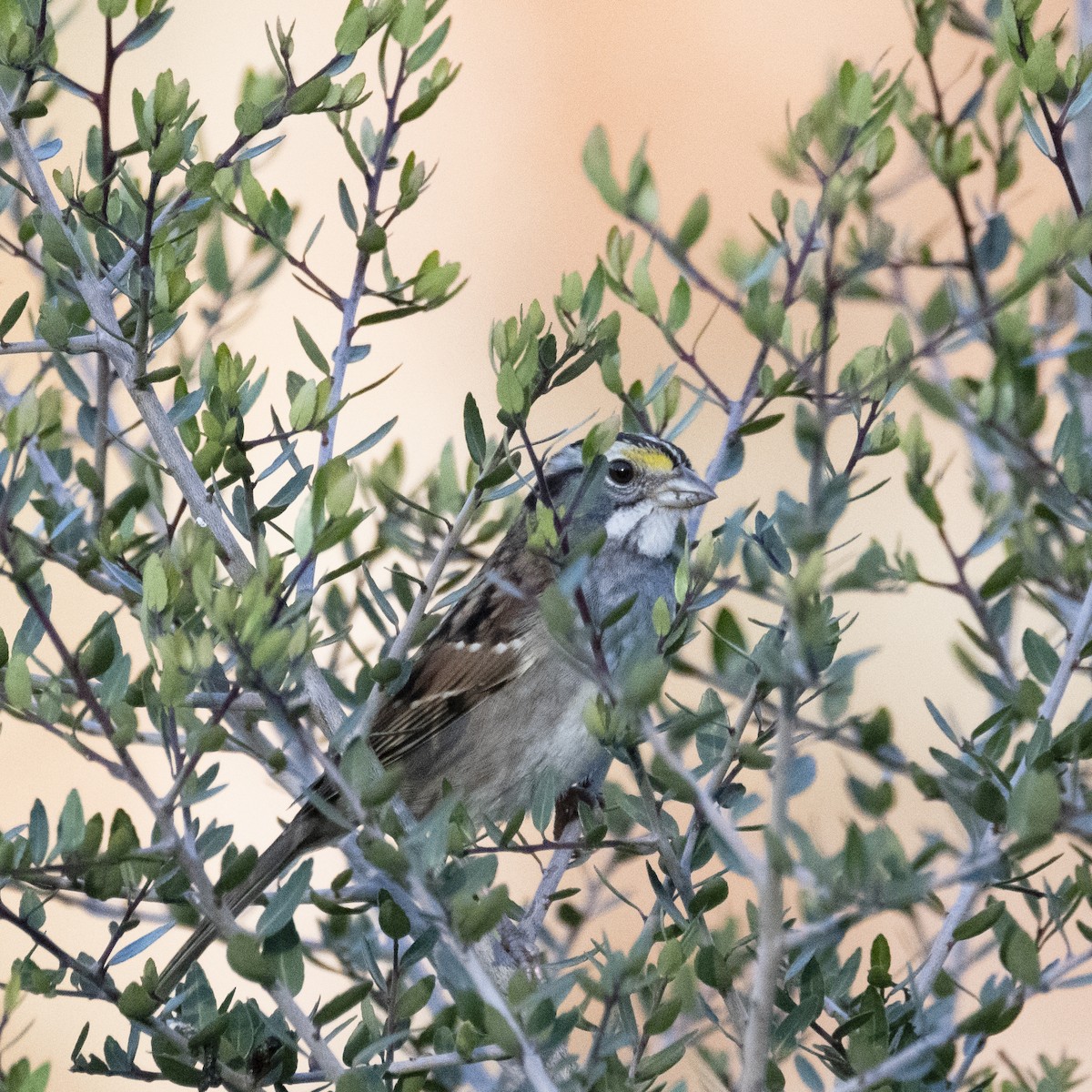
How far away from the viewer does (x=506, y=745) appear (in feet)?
5.98

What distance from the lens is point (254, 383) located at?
1.11 metres

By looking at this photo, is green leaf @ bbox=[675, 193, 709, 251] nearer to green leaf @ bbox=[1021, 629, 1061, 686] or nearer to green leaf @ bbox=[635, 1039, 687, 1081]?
green leaf @ bbox=[1021, 629, 1061, 686]

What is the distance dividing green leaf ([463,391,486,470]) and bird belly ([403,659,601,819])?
79cm

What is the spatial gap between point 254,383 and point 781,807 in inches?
Result: 24.3

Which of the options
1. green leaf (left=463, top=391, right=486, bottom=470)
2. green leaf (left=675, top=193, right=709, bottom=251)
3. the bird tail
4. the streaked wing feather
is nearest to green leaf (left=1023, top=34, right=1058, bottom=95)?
green leaf (left=675, top=193, right=709, bottom=251)

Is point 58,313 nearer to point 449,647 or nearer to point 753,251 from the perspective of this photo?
point 753,251

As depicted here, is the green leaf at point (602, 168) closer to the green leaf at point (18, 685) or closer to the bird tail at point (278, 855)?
the green leaf at point (18, 685)

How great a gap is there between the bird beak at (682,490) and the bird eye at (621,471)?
8cm

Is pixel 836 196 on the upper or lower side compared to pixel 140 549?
lower

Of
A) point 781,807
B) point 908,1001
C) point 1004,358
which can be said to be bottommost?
point 908,1001

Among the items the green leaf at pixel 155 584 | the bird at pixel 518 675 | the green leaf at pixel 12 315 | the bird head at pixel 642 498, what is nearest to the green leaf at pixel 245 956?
the green leaf at pixel 155 584

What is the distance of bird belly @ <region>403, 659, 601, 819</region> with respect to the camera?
177 cm

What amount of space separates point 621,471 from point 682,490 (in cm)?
15

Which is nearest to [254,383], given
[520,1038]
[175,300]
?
[175,300]
